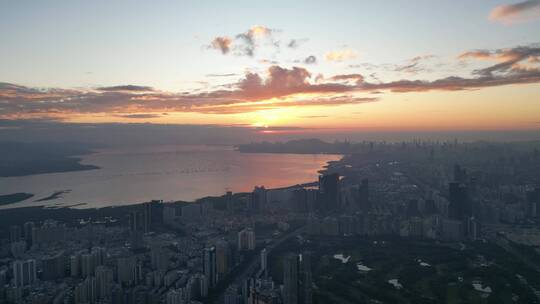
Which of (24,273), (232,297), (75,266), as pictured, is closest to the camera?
(232,297)

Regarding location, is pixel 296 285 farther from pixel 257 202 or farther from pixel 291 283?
pixel 257 202

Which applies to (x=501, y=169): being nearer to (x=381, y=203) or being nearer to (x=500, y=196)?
(x=500, y=196)

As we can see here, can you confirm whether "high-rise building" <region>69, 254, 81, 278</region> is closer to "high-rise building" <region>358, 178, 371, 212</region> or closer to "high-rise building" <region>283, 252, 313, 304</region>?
"high-rise building" <region>283, 252, 313, 304</region>

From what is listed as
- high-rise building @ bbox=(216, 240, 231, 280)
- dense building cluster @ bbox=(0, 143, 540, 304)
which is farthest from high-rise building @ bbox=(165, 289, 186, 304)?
high-rise building @ bbox=(216, 240, 231, 280)

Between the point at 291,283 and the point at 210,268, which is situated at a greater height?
the point at 291,283

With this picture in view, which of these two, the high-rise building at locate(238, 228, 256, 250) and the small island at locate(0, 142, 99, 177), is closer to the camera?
the high-rise building at locate(238, 228, 256, 250)

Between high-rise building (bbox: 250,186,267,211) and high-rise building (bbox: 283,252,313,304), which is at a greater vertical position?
high-rise building (bbox: 283,252,313,304)

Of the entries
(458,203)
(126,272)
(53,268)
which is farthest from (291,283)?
(458,203)

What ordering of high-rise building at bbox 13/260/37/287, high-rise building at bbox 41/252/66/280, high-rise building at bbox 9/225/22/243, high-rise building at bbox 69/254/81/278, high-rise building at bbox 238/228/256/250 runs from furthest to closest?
high-rise building at bbox 9/225/22/243 → high-rise building at bbox 238/228/256/250 → high-rise building at bbox 69/254/81/278 → high-rise building at bbox 41/252/66/280 → high-rise building at bbox 13/260/37/287

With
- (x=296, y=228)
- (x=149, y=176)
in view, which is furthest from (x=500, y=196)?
(x=149, y=176)

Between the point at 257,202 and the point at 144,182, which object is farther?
the point at 144,182
